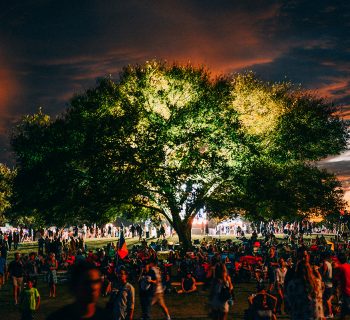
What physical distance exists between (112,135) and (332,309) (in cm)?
1905

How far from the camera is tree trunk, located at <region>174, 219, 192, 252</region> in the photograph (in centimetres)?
3278

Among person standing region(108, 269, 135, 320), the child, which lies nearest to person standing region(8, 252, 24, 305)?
the child

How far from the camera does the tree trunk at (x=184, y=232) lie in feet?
108

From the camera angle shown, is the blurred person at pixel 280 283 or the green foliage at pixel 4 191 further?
the green foliage at pixel 4 191

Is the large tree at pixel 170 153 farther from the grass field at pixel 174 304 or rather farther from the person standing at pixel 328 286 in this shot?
the person standing at pixel 328 286

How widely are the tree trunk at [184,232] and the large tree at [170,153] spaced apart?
8 centimetres

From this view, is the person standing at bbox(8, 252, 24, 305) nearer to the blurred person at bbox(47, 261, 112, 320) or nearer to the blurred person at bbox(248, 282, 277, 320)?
the blurred person at bbox(248, 282, 277, 320)

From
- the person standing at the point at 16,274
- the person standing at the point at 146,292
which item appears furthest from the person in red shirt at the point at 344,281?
the person standing at the point at 16,274

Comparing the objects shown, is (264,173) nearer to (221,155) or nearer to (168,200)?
(221,155)

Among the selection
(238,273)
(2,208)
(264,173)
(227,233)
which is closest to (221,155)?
(264,173)

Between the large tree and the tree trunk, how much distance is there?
Answer: 0.27 ft

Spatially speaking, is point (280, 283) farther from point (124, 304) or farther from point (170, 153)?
point (170, 153)

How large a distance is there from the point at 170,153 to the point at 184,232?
6551 millimetres

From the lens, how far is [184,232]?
33469 mm
